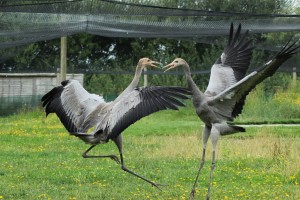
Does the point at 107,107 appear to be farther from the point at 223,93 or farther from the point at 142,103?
the point at 223,93

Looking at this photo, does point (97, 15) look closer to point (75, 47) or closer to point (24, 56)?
point (24, 56)

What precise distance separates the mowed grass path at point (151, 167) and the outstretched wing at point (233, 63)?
4.41 feet

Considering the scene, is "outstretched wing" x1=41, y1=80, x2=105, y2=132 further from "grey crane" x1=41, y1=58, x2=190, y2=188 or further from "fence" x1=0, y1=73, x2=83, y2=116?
"fence" x1=0, y1=73, x2=83, y2=116

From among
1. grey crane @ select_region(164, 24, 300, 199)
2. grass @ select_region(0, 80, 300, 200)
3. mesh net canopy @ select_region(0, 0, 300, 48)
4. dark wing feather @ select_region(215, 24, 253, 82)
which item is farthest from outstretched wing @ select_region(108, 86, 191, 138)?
mesh net canopy @ select_region(0, 0, 300, 48)

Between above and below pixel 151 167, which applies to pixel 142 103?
above

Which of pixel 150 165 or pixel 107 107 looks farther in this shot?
pixel 150 165

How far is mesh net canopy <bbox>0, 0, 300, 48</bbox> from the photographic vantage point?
15.8 meters

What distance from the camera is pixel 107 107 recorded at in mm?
9594

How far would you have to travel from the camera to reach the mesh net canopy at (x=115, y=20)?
1581 cm

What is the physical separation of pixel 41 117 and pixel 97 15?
263 inches

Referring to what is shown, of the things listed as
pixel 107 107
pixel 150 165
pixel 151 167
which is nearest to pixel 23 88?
pixel 150 165

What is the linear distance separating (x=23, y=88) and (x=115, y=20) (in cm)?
817

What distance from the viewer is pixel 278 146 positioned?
12.4m

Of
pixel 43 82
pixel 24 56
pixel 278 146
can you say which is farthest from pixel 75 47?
pixel 278 146
